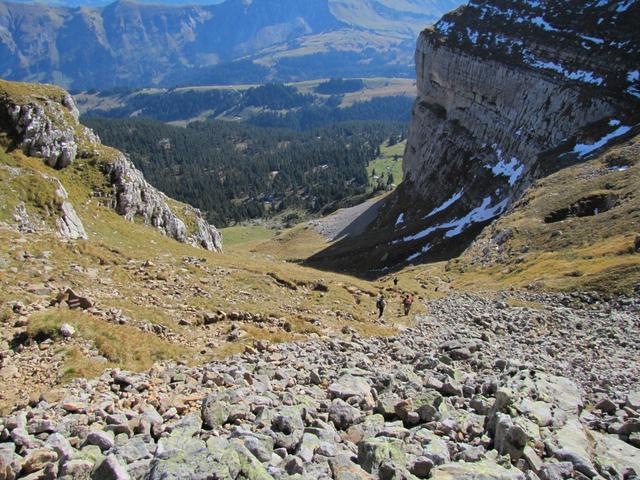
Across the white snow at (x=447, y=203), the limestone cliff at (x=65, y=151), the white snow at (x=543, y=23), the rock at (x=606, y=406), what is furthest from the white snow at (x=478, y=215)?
the rock at (x=606, y=406)

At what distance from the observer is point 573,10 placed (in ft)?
335

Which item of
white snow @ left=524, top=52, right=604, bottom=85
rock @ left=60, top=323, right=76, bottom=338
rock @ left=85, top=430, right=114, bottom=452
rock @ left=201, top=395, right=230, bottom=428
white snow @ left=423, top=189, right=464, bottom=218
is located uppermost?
white snow @ left=524, top=52, right=604, bottom=85

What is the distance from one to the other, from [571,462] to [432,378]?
5697 millimetres

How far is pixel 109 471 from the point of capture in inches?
361

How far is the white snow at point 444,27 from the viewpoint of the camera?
13338cm

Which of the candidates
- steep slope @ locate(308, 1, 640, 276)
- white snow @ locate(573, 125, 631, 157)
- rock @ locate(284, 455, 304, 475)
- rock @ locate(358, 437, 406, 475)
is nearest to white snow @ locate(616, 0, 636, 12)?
steep slope @ locate(308, 1, 640, 276)

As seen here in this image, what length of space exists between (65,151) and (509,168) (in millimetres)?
75060

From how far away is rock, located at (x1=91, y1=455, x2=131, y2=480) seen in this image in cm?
910

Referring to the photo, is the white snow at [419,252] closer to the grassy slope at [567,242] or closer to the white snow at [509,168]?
the grassy slope at [567,242]

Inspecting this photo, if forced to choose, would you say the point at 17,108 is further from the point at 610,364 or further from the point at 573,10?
the point at 573,10

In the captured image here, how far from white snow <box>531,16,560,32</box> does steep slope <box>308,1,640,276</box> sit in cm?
29

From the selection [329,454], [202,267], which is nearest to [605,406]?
[329,454]

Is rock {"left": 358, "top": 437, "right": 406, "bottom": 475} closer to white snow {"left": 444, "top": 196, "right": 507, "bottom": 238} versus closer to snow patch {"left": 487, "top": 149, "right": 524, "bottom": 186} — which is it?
white snow {"left": 444, "top": 196, "right": 507, "bottom": 238}

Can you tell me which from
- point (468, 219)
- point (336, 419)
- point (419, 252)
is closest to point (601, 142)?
point (468, 219)
